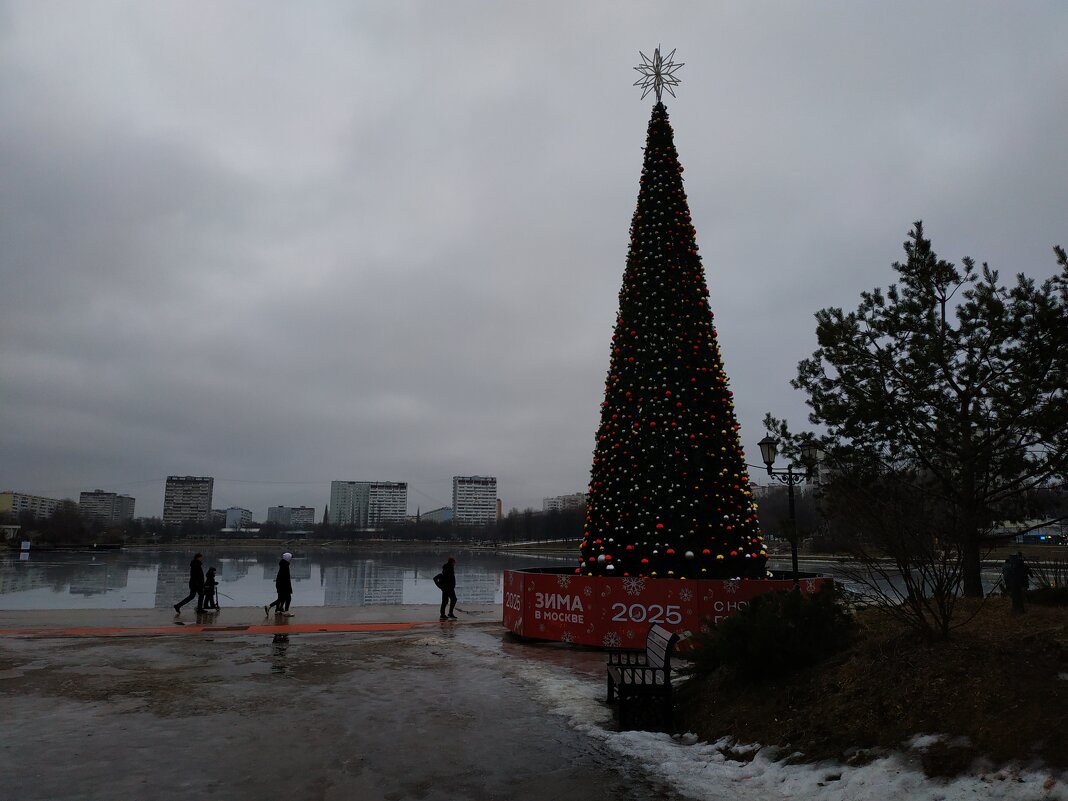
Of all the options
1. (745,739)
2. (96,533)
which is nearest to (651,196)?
(745,739)

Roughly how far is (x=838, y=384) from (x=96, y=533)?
524 ft

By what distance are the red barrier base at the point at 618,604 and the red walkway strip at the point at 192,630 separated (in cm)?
380

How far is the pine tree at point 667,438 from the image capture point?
45.7ft

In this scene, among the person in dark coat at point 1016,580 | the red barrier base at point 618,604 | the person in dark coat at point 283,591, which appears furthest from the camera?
the person in dark coat at point 283,591

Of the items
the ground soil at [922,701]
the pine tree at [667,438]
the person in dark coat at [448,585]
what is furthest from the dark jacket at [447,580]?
the ground soil at [922,701]

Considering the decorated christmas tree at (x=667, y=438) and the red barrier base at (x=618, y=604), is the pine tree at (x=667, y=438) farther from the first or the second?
the red barrier base at (x=618, y=604)

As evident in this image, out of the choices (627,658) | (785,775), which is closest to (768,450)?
(627,658)

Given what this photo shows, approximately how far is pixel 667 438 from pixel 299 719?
8.96 metres

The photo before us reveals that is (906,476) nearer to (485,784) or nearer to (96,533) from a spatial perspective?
(485,784)

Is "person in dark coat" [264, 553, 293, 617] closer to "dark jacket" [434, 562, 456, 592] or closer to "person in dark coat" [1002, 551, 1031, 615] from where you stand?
"dark jacket" [434, 562, 456, 592]

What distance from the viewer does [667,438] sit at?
1431cm

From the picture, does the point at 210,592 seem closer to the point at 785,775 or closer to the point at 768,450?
the point at 768,450

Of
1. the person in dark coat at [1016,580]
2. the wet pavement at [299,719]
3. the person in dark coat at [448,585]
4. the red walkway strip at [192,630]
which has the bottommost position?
the red walkway strip at [192,630]

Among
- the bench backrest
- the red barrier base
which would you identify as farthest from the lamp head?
the bench backrest
